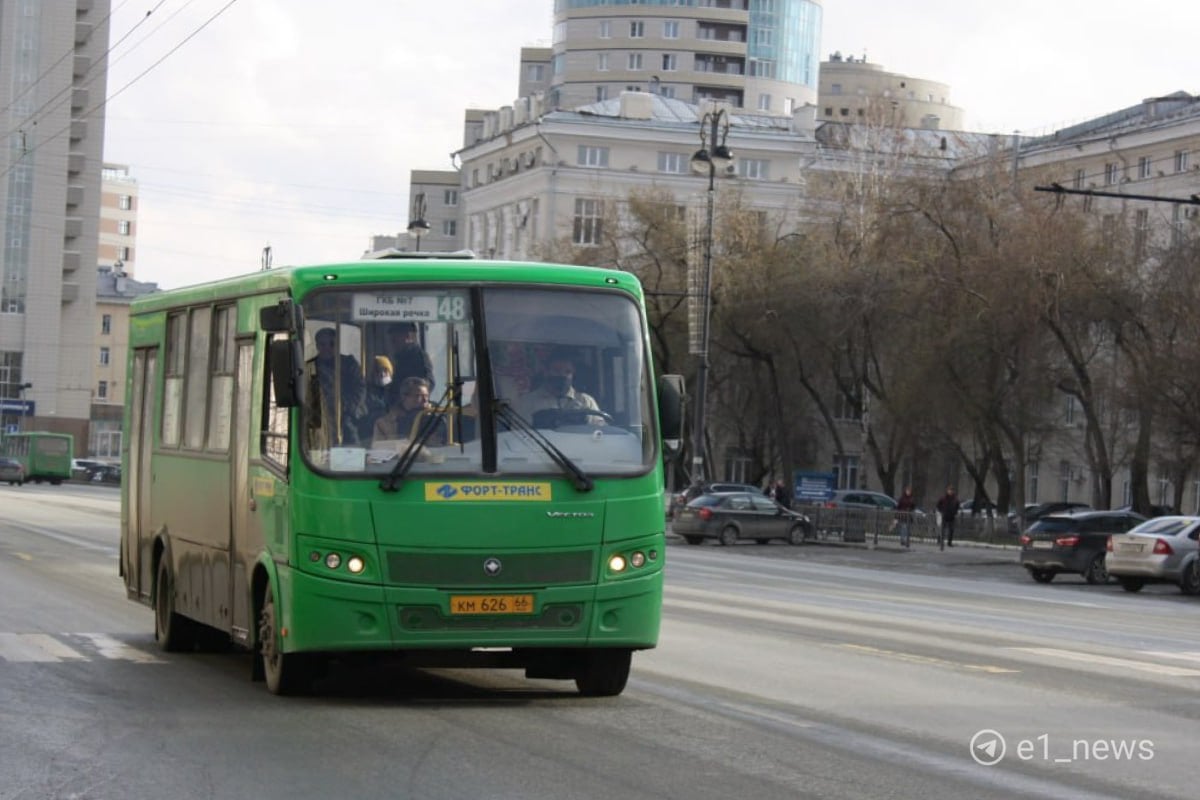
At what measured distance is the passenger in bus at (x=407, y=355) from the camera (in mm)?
12352

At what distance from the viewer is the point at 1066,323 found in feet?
193

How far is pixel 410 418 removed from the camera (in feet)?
40.2

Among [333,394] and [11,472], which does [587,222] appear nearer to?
[11,472]

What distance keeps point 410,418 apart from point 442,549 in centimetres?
81

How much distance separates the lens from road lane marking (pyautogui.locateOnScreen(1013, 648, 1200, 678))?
52.0 feet

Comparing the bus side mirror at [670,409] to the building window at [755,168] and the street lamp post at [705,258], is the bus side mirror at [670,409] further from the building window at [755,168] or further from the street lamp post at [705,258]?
the building window at [755,168]

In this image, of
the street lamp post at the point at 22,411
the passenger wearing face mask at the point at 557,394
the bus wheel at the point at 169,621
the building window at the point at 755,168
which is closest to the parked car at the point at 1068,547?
the bus wheel at the point at 169,621

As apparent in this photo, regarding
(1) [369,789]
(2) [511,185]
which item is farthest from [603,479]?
(2) [511,185]

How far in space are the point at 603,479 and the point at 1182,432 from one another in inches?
1786

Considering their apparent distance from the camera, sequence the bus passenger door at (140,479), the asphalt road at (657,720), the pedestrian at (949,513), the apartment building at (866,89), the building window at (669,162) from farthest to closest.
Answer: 1. the apartment building at (866,89)
2. the building window at (669,162)
3. the pedestrian at (949,513)
4. the bus passenger door at (140,479)
5. the asphalt road at (657,720)

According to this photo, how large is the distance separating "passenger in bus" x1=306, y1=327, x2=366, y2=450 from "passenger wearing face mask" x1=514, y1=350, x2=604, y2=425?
3.11 ft

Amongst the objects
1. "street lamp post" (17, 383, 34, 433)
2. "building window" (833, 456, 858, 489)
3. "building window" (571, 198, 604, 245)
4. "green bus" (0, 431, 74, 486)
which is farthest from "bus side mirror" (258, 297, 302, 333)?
"street lamp post" (17, 383, 34, 433)

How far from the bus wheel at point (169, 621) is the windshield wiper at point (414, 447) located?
13.3 feet

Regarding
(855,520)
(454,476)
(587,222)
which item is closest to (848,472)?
(587,222)
